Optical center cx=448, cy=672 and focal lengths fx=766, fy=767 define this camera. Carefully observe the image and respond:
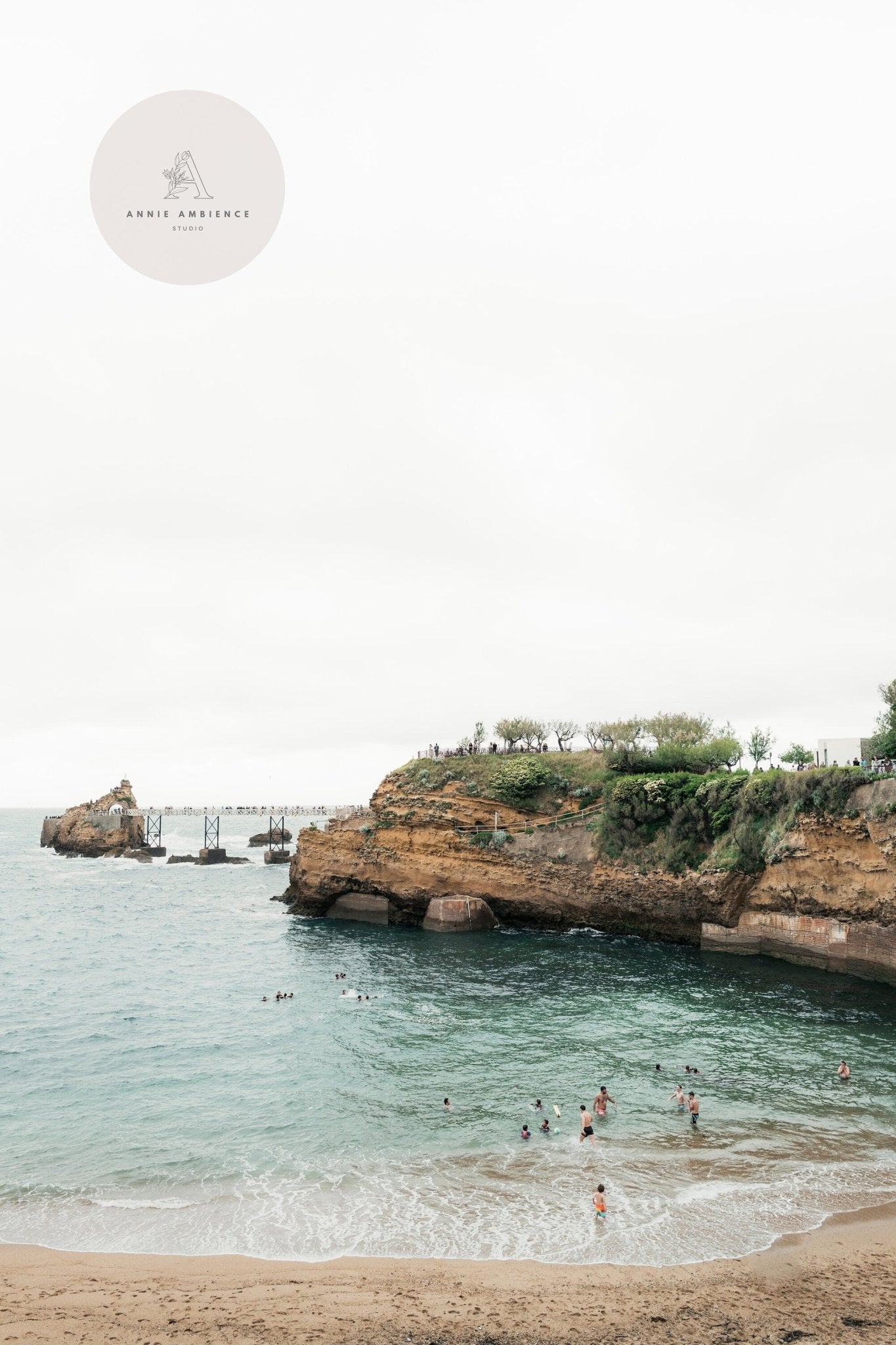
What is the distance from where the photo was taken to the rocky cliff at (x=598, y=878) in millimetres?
38781

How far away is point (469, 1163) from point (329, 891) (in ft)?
135

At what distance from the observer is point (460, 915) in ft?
176

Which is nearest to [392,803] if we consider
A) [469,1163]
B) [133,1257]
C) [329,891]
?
[329,891]

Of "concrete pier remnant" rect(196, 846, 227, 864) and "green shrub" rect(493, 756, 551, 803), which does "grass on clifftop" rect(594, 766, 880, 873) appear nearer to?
"green shrub" rect(493, 756, 551, 803)

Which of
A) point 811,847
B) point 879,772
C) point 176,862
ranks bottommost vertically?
point 176,862

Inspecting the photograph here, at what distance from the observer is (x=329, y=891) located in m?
60.6

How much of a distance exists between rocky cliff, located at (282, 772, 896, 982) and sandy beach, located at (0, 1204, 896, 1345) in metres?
24.5

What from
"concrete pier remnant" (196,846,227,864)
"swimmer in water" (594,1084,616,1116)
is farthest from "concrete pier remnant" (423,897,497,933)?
"concrete pier remnant" (196,846,227,864)

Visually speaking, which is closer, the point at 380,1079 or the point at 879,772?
the point at 380,1079

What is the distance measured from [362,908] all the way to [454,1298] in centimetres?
→ 4549

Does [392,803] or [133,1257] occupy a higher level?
[392,803]

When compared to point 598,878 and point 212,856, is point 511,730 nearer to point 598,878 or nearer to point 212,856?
point 598,878

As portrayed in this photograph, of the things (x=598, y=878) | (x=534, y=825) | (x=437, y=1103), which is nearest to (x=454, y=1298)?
(x=437, y=1103)

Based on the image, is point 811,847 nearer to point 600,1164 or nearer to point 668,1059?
point 668,1059
